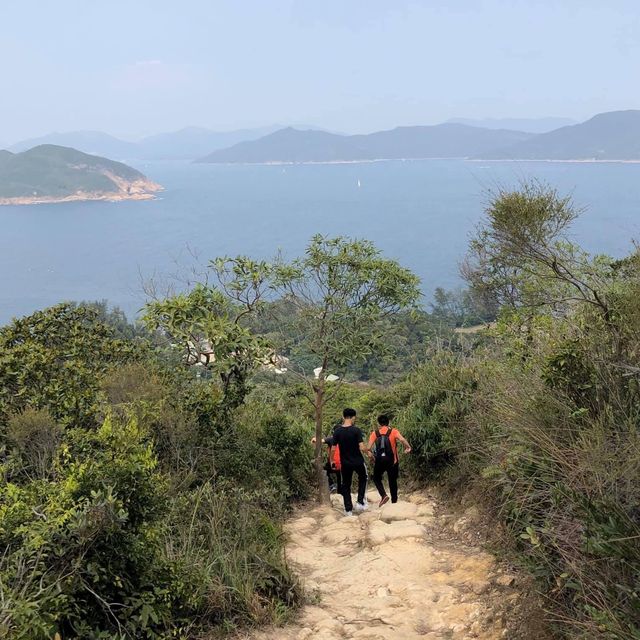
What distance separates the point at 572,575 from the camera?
310 centimetres

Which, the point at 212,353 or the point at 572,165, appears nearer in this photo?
the point at 212,353

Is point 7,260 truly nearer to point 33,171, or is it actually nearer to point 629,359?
point 33,171

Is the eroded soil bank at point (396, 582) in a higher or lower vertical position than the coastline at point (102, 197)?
lower

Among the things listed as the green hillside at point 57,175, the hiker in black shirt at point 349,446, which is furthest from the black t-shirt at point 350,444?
the green hillside at point 57,175

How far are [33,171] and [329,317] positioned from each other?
177 meters

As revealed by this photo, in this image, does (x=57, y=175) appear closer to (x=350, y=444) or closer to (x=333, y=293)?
(x=333, y=293)

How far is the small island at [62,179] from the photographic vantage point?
157m

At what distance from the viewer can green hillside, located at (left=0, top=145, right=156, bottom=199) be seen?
15762 cm

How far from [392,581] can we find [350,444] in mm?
2000

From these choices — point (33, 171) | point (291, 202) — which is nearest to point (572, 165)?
point (291, 202)

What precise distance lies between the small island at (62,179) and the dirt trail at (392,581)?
16498 cm

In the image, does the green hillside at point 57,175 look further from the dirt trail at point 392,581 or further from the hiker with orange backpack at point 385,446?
the dirt trail at point 392,581

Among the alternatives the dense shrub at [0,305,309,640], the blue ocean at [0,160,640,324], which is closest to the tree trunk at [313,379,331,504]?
the dense shrub at [0,305,309,640]

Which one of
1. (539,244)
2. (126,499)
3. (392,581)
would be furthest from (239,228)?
(126,499)
